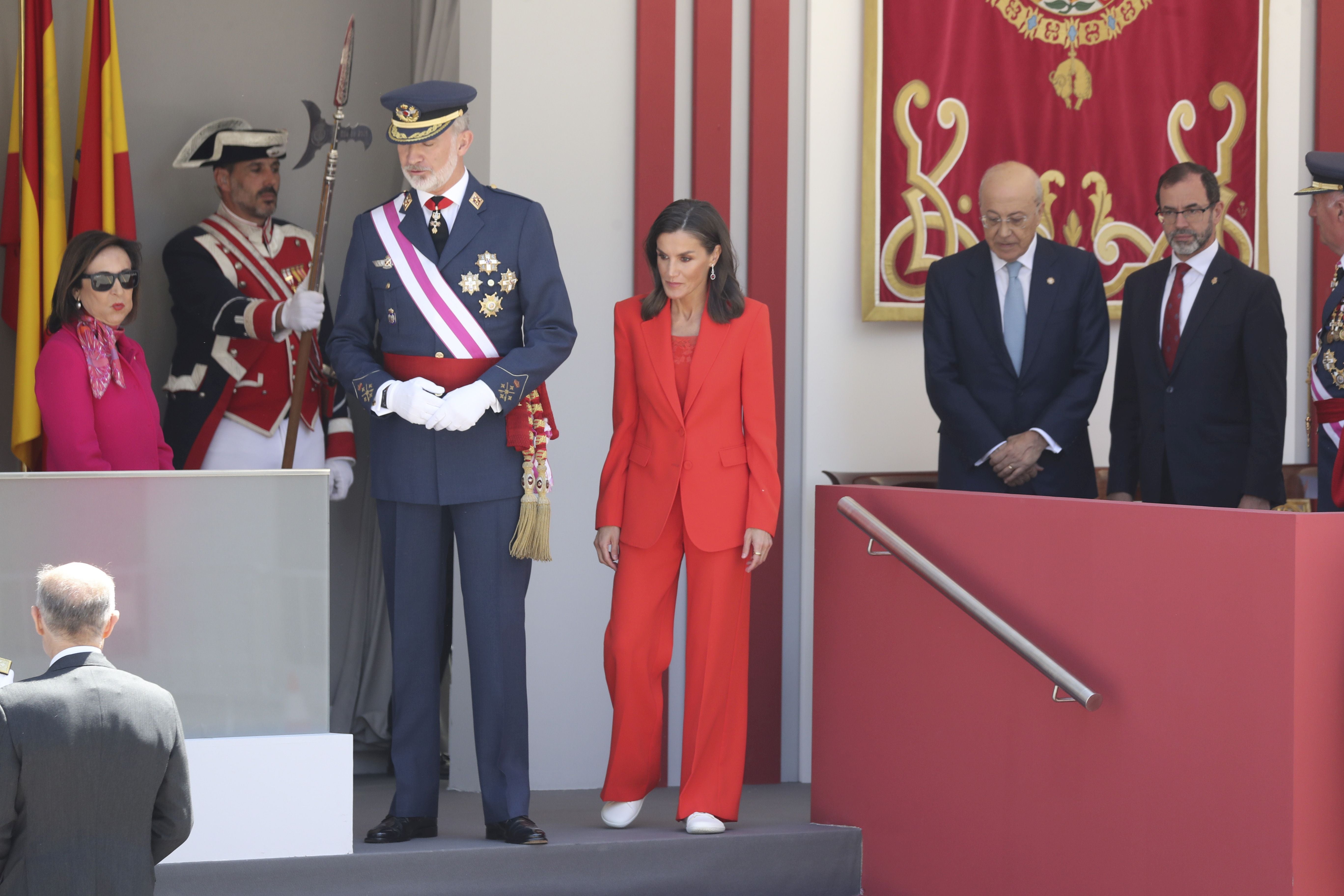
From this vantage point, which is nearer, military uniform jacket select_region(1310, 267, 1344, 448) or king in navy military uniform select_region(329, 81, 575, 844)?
king in navy military uniform select_region(329, 81, 575, 844)

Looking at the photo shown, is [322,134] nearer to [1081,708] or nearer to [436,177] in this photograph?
[436,177]

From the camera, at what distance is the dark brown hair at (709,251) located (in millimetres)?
3529

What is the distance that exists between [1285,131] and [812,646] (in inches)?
96.6

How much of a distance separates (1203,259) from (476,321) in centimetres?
194

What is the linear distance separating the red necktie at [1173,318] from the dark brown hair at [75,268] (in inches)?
105

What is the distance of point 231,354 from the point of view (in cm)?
469

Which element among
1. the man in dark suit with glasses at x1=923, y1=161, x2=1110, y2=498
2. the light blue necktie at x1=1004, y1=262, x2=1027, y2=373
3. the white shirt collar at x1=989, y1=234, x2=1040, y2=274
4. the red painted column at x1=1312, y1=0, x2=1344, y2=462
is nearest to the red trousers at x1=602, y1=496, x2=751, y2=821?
the man in dark suit with glasses at x1=923, y1=161, x2=1110, y2=498

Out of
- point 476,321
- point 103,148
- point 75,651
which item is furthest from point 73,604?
point 103,148

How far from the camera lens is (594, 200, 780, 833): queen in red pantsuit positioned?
3.56 meters

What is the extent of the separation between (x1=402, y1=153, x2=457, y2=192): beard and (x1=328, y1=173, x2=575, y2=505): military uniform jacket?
0.18 feet

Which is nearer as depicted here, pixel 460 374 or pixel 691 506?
pixel 460 374

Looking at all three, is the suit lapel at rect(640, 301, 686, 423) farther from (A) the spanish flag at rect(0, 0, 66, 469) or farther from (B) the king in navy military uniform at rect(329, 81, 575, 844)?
(A) the spanish flag at rect(0, 0, 66, 469)

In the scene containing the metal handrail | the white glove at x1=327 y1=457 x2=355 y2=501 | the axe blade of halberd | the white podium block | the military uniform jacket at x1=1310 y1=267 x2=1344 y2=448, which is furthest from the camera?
the white glove at x1=327 y1=457 x2=355 y2=501

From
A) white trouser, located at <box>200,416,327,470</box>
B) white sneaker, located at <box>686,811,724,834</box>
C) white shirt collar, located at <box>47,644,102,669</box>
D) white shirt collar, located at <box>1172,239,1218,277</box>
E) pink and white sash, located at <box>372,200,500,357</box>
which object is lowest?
white sneaker, located at <box>686,811,724,834</box>
